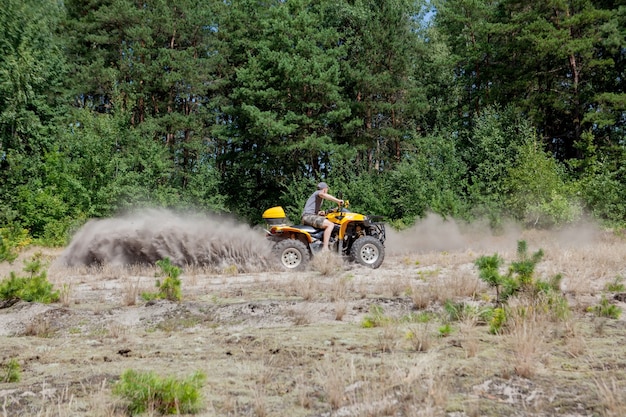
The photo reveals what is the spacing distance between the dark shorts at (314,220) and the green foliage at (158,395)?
28.4 ft

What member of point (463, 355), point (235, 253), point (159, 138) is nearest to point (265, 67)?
point (159, 138)

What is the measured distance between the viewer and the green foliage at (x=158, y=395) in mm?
3324

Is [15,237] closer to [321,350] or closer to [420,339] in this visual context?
[321,350]

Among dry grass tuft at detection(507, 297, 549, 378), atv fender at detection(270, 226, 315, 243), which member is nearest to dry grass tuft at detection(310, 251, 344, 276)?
atv fender at detection(270, 226, 315, 243)

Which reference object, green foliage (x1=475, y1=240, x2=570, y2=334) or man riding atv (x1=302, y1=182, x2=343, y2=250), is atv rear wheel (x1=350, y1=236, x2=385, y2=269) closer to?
man riding atv (x1=302, y1=182, x2=343, y2=250)

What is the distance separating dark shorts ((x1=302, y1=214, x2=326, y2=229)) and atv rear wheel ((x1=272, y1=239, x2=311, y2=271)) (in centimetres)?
64

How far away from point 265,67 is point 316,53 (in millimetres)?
3089

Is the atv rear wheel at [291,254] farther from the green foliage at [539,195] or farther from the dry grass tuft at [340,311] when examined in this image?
the green foliage at [539,195]

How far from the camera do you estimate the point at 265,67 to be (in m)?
31.6

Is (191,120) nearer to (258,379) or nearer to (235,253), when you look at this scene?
(235,253)

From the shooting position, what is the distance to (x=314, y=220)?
12125 millimetres

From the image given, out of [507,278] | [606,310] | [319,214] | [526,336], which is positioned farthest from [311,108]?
[526,336]

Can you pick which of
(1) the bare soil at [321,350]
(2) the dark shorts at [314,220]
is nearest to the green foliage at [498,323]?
(1) the bare soil at [321,350]

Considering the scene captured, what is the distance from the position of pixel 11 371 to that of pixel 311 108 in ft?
92.5
